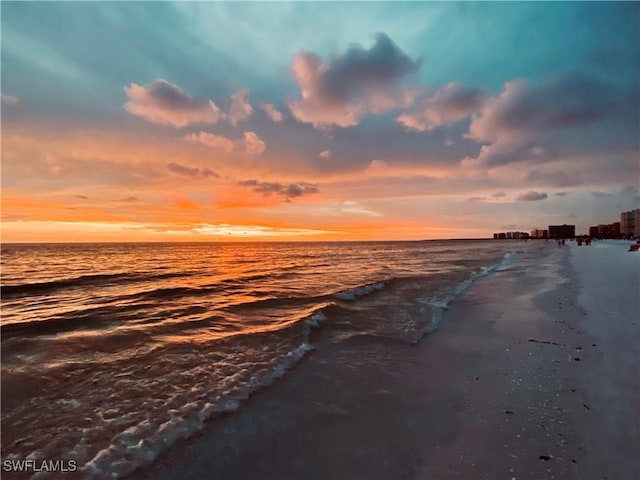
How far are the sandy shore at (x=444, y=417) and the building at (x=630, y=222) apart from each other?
742 ft

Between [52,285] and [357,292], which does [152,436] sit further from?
[52,285]

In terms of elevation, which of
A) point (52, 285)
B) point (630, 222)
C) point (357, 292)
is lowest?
point (357, 292)

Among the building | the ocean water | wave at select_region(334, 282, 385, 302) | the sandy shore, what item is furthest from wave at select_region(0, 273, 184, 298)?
the building

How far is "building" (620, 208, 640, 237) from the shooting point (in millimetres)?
171875

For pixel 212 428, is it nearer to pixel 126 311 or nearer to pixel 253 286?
pixel 126 311

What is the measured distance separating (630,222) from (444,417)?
251 m

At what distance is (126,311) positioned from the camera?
1423cm

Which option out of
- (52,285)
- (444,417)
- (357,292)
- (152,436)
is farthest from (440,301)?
(52,285)

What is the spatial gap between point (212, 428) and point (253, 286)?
16.8 m

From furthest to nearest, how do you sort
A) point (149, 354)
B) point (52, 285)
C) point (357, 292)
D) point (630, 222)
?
1. point (630, 222)
2. point (52, 285)
3. point (357, 292)
4. point (149, 354)

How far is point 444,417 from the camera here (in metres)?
5.08

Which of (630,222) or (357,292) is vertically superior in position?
(630,222)

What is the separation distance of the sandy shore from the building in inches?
8909

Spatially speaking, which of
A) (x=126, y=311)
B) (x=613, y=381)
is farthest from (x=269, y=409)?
(x=126, y=311)
